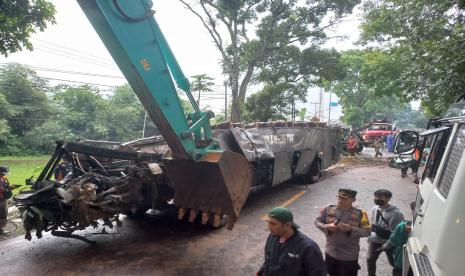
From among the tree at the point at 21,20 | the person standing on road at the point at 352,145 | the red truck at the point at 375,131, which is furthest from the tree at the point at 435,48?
the red truck at the point at 375,131

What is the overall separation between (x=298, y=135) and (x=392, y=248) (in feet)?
19.4

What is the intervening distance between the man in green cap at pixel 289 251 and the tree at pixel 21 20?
6326 millimetres

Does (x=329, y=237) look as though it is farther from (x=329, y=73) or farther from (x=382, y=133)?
(x=382, y=133)

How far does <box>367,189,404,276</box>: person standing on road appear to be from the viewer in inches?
152

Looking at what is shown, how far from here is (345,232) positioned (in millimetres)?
3406

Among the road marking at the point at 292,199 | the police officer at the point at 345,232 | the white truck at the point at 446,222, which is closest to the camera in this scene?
the white truck at the point at 446,222

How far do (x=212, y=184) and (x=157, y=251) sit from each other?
1.41m

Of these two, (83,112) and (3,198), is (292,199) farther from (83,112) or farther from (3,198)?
(83,112)

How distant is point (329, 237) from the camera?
11.6 ft

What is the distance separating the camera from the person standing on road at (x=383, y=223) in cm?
385

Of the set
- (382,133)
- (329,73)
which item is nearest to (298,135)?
(329,73)

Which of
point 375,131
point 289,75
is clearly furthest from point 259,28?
point 375,131

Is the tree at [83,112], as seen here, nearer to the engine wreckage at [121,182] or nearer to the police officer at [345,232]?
the engine wreckage at [121,182]

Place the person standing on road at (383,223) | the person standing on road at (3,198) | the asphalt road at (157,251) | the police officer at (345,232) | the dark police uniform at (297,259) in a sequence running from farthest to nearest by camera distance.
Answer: the person standing on road at (3,198)
the asphalt road at (157,251)
the person standing on road at (383,223)
the police officer at (345,232)
the dark police uniform at (297,259)
